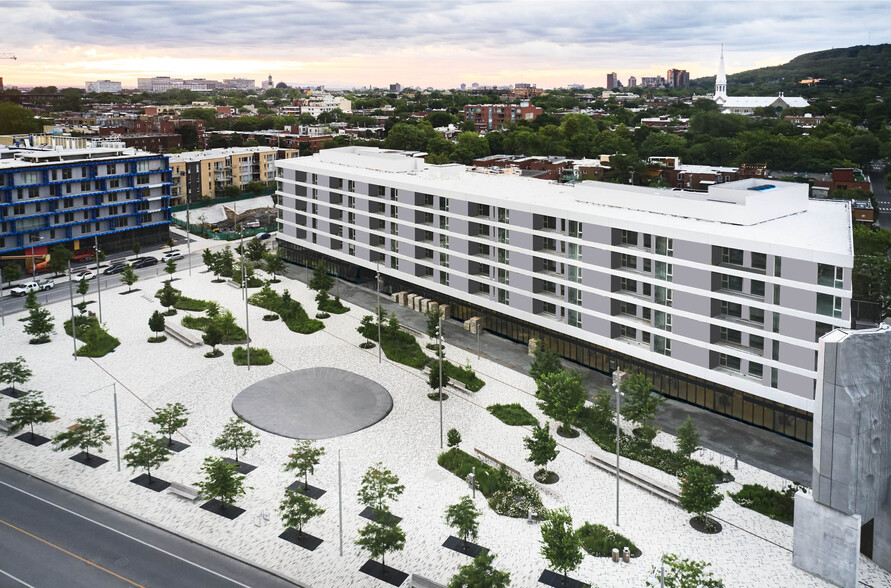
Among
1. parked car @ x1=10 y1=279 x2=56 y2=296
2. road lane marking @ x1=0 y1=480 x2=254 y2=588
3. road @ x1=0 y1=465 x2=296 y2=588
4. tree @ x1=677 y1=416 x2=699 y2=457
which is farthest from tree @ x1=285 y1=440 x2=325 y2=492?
parked car @ x1=10 y1=279 x2=56 y2=296

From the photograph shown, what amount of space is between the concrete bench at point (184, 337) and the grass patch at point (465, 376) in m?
29.0

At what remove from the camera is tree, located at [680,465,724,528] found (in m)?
44.6

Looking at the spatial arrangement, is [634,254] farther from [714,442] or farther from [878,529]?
[878,529]

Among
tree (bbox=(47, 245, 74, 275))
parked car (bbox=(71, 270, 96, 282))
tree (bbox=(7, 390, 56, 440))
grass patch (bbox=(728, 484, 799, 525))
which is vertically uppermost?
tree (bbox=(47, 245, 74, 275))

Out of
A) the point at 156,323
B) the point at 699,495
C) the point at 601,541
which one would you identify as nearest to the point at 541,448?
the point at 601,541

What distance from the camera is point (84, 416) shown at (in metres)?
60.8

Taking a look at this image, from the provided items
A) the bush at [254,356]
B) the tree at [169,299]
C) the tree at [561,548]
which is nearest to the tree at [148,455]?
the bush at [254,356]

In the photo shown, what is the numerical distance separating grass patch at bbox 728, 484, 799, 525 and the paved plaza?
2.60 feet

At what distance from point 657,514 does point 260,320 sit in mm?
55803

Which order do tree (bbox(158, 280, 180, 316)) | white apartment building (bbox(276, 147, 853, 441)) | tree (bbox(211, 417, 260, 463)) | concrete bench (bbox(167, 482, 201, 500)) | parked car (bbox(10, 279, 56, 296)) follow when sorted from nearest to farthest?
concrete bench (bbox(167, 482, 201, 500)) < tree (bbox(211, 417, 260, 463)) < white apartment building (bbox(276, 147, 853, 441)) < tree (bbox(158, 280, 180, 316)) < parked car (bbox(10, 279, 56, 296))

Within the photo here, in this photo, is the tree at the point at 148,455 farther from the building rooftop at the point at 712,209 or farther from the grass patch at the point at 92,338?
the building rooftop at the point at 712,209

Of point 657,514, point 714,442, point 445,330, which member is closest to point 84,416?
point 445,330

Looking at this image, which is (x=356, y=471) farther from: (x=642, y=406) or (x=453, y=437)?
(x=642, y=406)

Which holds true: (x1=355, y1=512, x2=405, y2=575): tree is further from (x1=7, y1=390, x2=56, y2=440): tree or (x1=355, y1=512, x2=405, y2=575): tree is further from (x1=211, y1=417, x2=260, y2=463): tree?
(x1=7, y1=390, x2=56, y2=440): tree
